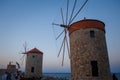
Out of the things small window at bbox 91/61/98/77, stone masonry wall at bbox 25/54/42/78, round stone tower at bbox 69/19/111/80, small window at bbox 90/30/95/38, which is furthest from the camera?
stone masonry wall at bbox 25/54/42/78

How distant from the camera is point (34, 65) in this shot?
28031 mm

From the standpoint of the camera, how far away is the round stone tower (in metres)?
12.3

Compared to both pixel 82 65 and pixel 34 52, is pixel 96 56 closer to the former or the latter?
pixel 82 65

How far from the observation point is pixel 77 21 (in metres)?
14.3

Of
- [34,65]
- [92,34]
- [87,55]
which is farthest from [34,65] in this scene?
[92,34]

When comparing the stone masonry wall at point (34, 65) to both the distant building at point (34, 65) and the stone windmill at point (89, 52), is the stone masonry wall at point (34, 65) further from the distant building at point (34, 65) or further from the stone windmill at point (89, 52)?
the stone windmill at point (89, 52)

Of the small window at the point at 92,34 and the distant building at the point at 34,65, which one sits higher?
the small window at the point at 92,34

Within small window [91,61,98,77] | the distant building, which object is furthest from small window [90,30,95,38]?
the distant building

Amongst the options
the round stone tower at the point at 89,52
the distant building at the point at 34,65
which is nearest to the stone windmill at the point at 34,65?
the distant building at the point at 34,65

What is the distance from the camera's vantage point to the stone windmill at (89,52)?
1227cm

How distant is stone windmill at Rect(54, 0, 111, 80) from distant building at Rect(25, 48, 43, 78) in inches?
636

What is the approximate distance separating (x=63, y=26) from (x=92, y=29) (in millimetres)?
4311

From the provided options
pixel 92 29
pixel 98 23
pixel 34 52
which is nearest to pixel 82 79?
pixel 92 29

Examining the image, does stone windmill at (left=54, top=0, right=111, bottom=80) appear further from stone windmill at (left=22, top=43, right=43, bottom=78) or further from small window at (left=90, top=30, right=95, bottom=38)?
stone windmill at (left=22, top=43, right=43, bottom=78)
